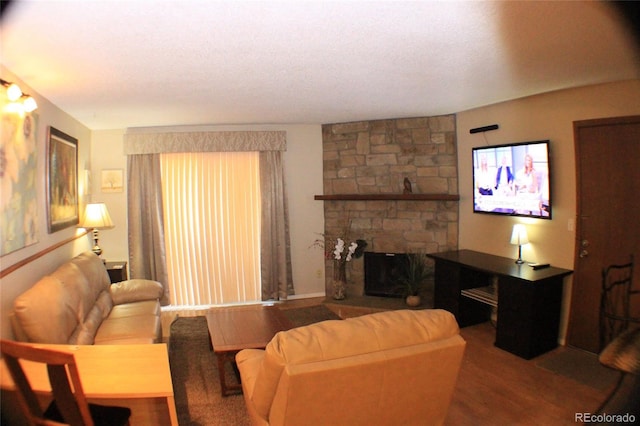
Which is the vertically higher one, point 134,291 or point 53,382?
point 53,382

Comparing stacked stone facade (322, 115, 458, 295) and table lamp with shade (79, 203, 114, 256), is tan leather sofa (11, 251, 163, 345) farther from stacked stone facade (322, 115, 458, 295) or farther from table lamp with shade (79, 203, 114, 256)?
stacked stone facade (322, 115, 458, 295)

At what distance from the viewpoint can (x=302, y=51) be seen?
2385 mm

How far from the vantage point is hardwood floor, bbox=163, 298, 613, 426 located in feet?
8.23

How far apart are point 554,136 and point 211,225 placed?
404cm

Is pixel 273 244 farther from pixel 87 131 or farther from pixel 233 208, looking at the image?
pixel 87 131

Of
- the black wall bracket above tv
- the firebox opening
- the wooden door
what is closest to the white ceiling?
the black wall bracket above tv

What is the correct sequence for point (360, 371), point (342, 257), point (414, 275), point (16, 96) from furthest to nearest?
point (342, 257), point (414, 275), point (16, 96), point (360, 371)

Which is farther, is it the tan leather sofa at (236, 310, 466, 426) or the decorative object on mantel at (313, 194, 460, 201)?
the decorative object on mantel at (313, 194, 460, 201)

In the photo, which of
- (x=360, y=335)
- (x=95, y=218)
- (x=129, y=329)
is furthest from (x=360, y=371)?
(x=95, y=218)

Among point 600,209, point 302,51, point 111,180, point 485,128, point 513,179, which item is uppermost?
point 302,51

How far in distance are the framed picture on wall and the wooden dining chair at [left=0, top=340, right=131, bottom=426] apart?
204cm

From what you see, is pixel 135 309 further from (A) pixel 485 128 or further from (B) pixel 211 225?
→ (A) pixel 485 128

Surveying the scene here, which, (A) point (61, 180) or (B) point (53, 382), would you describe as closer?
(B) point (53, 382)

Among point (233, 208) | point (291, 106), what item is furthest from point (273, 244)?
point (291, 106)
